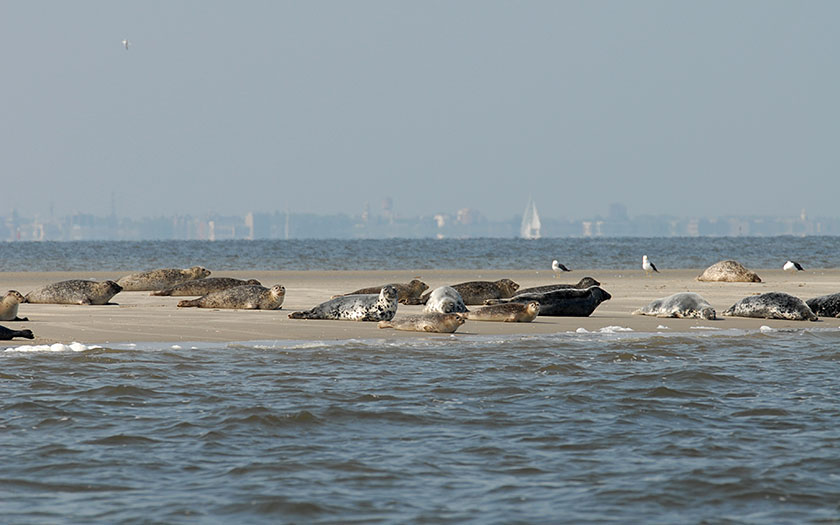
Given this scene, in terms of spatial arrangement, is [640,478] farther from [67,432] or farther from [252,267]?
[252,267]

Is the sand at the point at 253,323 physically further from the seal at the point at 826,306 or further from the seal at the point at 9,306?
the seal at the point at 826,306

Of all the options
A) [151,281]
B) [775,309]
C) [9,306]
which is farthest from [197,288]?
[775,309]

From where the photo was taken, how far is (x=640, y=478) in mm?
5371

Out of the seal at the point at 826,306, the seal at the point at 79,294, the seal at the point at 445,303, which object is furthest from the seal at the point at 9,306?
the seal at the point at 826,306

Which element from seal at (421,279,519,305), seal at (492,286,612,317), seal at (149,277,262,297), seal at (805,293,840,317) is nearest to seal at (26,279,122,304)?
seal at (149,277,262,297)

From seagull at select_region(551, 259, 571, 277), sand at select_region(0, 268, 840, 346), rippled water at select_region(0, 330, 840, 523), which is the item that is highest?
seagull at select_region(551, 259, 571, 277)

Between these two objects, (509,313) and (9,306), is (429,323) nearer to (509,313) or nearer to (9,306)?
(509,313)

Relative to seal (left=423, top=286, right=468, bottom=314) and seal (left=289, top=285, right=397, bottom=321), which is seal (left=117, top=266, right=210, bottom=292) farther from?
seal (left=423, top=286, right=468, bottom=314)

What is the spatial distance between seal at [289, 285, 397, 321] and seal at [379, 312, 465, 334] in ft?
1.84

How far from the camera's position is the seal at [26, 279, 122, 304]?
15531mm

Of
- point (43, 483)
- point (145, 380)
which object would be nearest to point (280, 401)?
point (145, 380)

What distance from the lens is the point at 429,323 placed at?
39.4 ft

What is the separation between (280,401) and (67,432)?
4.95ft

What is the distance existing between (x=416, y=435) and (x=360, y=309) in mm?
6752
